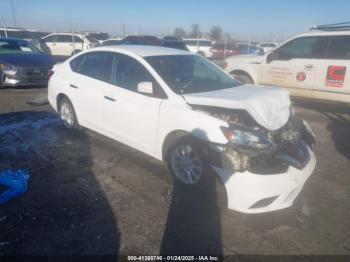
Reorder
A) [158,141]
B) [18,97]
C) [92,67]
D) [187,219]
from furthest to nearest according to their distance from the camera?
1. [18,97]
2. [92,67]
3. [158,141]
4. [187,219]

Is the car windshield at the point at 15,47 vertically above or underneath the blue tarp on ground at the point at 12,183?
above

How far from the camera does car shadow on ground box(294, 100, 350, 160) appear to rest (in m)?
5.97

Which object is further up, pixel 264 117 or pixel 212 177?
pixel 264 117

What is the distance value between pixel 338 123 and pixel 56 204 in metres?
6.43

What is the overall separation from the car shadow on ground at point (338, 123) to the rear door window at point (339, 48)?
1171 mm

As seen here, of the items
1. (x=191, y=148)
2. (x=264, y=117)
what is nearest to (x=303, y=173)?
(x=264, y=117)

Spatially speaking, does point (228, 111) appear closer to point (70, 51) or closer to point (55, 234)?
point (55, 234)

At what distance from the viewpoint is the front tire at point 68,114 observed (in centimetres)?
588

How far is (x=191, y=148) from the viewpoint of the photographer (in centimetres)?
383

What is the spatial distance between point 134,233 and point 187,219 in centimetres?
61

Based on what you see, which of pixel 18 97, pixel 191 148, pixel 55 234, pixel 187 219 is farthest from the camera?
pixel 18 97

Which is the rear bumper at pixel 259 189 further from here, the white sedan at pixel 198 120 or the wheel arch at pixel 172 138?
the wheel arch at pixel 172 138

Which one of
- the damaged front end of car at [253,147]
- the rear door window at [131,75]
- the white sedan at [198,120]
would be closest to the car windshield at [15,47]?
the white sedan at [198,120]

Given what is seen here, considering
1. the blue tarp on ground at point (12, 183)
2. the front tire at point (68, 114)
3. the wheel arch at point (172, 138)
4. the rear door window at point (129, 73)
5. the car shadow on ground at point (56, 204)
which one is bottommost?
the car shadow on ground at point (56, 204)
